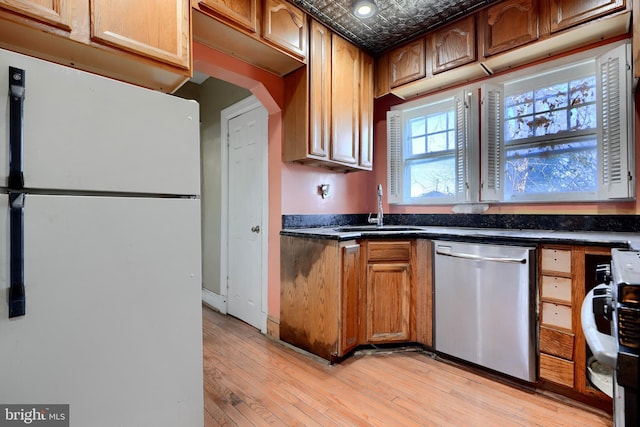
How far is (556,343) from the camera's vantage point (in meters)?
1.71

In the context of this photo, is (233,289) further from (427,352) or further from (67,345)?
(67,345)

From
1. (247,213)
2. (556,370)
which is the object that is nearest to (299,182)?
(247,213)

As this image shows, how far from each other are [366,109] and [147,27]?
1942 mm

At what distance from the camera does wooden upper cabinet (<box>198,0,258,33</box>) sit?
168cm

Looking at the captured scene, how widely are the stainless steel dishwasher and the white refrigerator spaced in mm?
1662

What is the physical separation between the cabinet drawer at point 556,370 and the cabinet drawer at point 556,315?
20cm

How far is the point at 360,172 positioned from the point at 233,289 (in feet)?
6.04

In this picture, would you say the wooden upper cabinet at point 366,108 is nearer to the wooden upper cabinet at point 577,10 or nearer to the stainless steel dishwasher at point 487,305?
the stainless steel dishwasher at point 487,305

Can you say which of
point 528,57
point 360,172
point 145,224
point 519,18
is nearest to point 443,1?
point 519,18

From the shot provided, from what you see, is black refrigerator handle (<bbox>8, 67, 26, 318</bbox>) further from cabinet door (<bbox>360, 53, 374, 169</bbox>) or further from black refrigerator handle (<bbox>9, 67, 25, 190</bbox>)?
cabinet door (<bbox>360, 53, 374, 169</bbox>)

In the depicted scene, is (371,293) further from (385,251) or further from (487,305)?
(487,305)

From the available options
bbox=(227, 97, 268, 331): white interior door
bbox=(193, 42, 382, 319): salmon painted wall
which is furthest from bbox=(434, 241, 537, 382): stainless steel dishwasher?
bbox=(227, 97, 268, 331): white interior door

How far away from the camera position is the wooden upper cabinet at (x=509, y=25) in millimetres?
2082

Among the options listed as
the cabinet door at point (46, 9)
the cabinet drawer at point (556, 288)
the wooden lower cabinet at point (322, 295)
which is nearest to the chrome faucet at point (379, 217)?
the wooden lower cabinet at point (322, 295)
